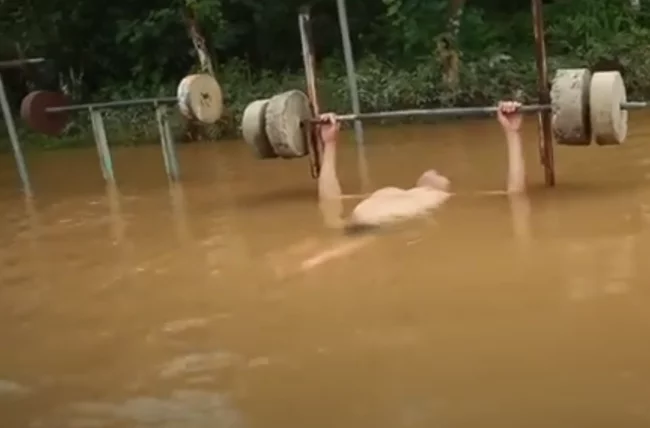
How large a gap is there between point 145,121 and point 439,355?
40.4 feet

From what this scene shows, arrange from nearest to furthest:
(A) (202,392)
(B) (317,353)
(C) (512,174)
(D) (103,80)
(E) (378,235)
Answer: (A) (202,392) < (B) (317,353) < (E) (378,235) < (C) (512,174) < (D) (103,80)

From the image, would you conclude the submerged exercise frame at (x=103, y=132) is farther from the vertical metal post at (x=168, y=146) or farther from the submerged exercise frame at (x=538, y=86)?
the submerged exercise frame at (x=538, y=86)

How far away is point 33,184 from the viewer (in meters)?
12.2

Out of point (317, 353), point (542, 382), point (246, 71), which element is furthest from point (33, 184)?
point (542, 382)

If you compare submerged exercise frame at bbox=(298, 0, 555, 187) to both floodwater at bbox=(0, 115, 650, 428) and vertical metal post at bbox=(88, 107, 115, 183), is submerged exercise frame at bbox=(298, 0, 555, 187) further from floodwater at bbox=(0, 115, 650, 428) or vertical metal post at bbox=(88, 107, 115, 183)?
vertical metal post at bbox=(88, 107, 115, 183)

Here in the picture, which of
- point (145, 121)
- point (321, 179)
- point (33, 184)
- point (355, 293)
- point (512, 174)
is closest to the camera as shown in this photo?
point (355, 293)

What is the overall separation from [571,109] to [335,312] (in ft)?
9.32

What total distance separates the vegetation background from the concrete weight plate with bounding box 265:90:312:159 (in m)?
5.71

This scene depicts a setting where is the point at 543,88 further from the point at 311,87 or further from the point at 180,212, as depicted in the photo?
the point at 180,212

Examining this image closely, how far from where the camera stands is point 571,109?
748cm

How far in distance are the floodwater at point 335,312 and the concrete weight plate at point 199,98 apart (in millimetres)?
1006

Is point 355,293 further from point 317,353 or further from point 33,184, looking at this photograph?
point 33,184

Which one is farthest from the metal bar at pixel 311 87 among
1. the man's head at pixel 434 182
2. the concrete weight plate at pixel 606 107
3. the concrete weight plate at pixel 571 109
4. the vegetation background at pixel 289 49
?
the vegetation background at pixel 289 49

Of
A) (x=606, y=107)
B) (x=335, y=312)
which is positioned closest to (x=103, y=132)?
(x=606, y=107)
